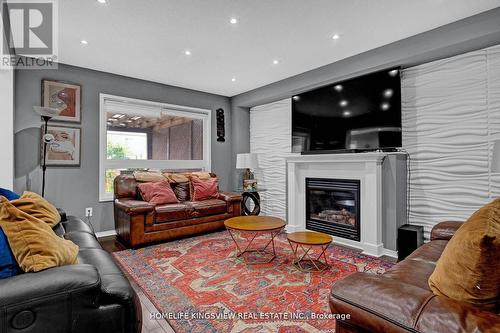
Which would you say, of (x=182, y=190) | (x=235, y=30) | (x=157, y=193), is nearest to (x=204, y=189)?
(x=182, y=190)

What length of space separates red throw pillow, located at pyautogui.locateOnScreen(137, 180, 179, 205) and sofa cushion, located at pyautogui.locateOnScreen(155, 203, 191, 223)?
0.14 meters

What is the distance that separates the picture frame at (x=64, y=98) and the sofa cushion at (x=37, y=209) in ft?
6.25

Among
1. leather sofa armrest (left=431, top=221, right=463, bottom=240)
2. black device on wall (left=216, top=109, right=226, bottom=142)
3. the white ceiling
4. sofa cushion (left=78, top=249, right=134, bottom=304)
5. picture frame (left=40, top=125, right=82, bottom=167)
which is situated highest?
the white ceiling

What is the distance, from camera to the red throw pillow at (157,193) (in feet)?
12.8

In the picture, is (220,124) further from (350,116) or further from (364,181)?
(364,181)

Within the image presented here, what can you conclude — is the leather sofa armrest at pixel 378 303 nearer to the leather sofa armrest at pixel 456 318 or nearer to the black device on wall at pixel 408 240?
the leather sofa armrest at pixel 456 318

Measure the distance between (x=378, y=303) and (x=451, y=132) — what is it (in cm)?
278

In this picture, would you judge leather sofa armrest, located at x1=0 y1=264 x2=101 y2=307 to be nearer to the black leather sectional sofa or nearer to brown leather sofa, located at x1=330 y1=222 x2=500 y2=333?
the black leather sectional sofa

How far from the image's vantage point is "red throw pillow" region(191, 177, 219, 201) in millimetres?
4418

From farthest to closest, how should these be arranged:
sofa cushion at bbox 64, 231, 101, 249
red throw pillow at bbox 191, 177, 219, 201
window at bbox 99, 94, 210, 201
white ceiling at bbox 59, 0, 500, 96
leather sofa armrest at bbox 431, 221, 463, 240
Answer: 1. red throw pillow at bbox 191, 177, 219, 201
2. window at bbox 99, 94, 210, 201
3. white ceiling at bbox 59, 0, 500, 96
4. leather sofa armrest at bbox 431, 221, 463, 240
5. sofa cushion at bbox 64, 231, 101, 249

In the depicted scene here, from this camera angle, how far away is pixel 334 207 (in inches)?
156

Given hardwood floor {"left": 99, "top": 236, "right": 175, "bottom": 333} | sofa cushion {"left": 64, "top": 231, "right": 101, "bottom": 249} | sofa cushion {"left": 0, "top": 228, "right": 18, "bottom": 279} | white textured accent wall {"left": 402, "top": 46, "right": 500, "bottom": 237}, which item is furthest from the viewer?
white textured accent wall {"left": 402, "top": 46, "right": 500, "bottom": 237}

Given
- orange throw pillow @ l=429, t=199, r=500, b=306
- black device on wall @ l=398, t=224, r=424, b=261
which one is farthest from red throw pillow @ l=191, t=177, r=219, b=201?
orange throw pillow @ l=429, t=199, r=500, b=306

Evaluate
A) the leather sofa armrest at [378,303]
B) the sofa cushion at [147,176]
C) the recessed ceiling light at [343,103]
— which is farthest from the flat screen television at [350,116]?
the leather sofa armrest at [378,303]
